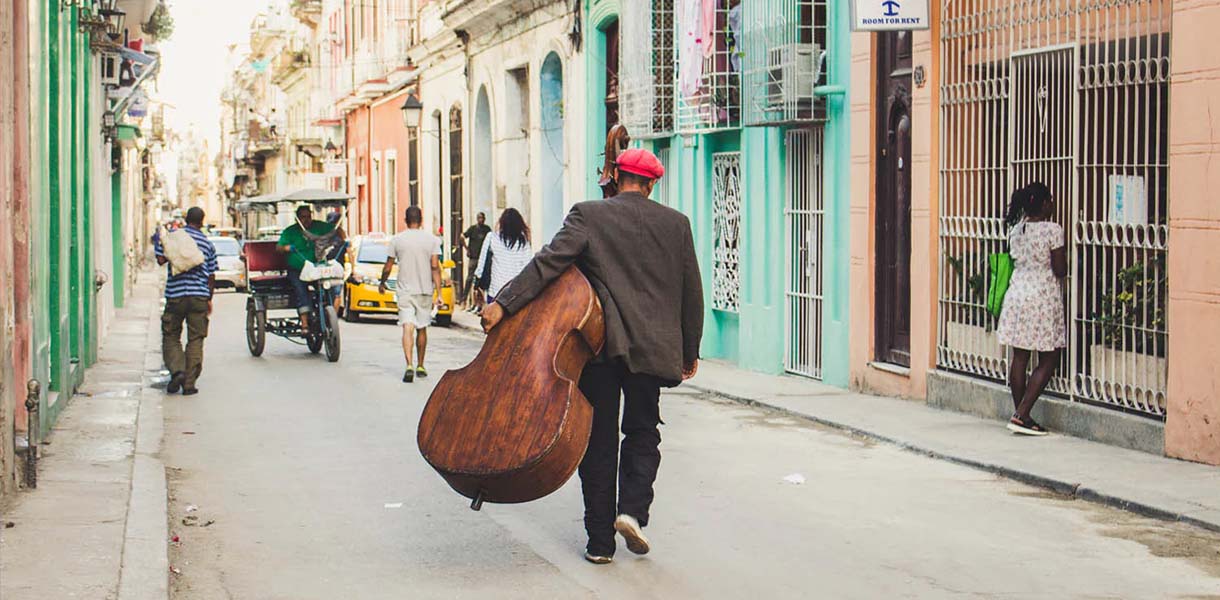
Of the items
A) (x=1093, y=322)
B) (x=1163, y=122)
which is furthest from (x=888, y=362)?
(x=1163, y=122)

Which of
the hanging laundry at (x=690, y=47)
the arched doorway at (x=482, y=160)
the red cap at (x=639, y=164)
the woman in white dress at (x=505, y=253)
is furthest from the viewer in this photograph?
the arched doorway at (x=482, y=160)

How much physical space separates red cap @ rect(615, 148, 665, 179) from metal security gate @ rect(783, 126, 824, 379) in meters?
9.27

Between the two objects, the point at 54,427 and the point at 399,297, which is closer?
the point at 54,427

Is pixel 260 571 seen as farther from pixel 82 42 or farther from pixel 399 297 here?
pixel 82 42

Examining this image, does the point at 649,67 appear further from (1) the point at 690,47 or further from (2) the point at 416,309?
(2) the point at 416,309

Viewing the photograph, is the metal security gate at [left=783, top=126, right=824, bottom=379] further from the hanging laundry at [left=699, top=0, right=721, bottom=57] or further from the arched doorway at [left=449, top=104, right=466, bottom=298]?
the arched doorway at [left=449, top=104, right=466, bottom=298]

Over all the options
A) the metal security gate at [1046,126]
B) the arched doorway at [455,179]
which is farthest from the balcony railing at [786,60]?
the arched doorway at [455,179]

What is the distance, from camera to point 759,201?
18.0 metres

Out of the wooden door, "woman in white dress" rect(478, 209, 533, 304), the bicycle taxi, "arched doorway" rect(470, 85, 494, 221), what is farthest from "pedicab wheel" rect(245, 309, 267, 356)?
"arched doorway" rect(470, 85, 494, 221)

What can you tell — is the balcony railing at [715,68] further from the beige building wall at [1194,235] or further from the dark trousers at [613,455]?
the dark trousers at [613,455]

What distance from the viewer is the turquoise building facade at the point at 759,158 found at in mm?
16188

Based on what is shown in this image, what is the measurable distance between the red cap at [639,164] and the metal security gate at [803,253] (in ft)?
30.4

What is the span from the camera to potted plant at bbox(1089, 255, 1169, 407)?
10.9 m

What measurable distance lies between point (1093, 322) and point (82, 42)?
1082 cm
